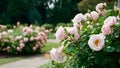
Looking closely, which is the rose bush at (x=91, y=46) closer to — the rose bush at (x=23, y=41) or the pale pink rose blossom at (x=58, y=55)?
the pale pink rose blossom at (x=58, y=55)

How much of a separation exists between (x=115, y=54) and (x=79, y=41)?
1.46 feet

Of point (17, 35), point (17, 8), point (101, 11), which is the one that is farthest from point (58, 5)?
point (101, 11)

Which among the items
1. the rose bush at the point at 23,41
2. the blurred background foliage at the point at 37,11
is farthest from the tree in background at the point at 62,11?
the rose bush at the point at 23,41

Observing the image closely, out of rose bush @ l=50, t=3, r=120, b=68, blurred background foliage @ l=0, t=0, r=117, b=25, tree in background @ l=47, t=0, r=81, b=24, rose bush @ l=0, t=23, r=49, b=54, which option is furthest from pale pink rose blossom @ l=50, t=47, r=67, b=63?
tree in background @ l=47, t=0, r=81, b=24

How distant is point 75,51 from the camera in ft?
12.3

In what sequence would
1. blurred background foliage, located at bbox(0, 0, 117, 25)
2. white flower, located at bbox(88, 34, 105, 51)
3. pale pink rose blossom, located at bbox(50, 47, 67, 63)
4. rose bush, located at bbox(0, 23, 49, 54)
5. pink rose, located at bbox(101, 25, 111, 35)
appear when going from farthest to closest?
1. blurred background foliage, located at bbox(0, 0, 117, 25)
2. rose bush, located at bbox(0, 23, 49, 54)
3. pale pink rose blossom, located at bbox(50, 47, 67, 63)
4. pink rose, located at bbox(101, 25, 111, 35)
5. white flower, located at bbox(88, 34, 105, 51)

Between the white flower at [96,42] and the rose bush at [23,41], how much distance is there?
914cm

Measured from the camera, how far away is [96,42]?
3.50m

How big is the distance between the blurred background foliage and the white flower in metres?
37.7

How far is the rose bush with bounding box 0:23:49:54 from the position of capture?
12602mm

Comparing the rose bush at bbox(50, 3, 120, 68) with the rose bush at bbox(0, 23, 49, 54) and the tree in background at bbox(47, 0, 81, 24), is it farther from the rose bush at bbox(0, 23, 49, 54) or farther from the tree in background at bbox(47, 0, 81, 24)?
the tree in background at bbox(47, 0, 81, 24)

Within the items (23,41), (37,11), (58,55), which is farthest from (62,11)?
(58,55)

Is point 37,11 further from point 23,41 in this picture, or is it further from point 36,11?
point 23,41

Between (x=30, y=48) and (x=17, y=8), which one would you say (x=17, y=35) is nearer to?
(x=30, y=48)
